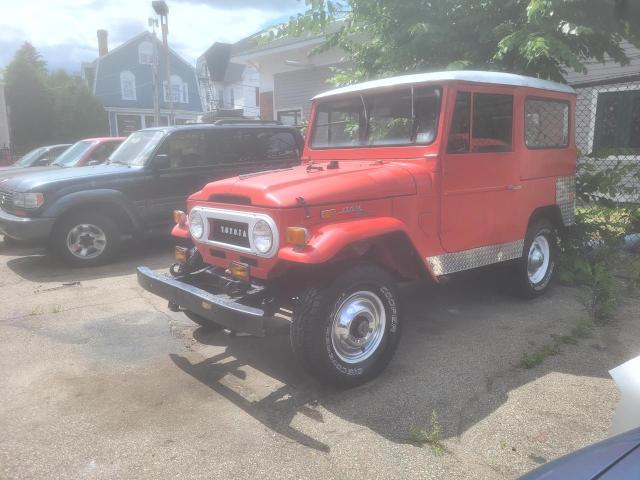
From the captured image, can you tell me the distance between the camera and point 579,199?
6.18m

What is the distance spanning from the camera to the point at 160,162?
24.0 ft

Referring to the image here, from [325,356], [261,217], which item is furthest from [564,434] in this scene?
[261,217]

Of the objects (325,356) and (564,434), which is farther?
(325,356)

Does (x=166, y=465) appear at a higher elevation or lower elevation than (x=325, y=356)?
lower

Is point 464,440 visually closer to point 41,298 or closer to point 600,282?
point 600,282

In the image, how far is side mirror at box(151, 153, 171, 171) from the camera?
7305 millimetres

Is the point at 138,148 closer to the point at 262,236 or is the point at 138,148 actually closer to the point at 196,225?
the point at 196,225

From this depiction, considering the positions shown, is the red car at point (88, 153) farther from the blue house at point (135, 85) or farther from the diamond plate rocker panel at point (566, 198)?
the blue house at point (135, 85)

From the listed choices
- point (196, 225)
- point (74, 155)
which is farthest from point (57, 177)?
point (196, 225)

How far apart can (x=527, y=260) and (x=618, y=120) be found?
16.1ft

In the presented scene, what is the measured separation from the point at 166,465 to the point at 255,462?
47cm

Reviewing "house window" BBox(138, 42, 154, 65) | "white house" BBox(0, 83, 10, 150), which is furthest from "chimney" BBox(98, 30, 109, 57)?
"white house" BBox(0, 83, 10, 150)

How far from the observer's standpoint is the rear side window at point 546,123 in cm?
482

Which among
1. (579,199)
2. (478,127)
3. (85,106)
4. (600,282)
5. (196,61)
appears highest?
(196,61)
